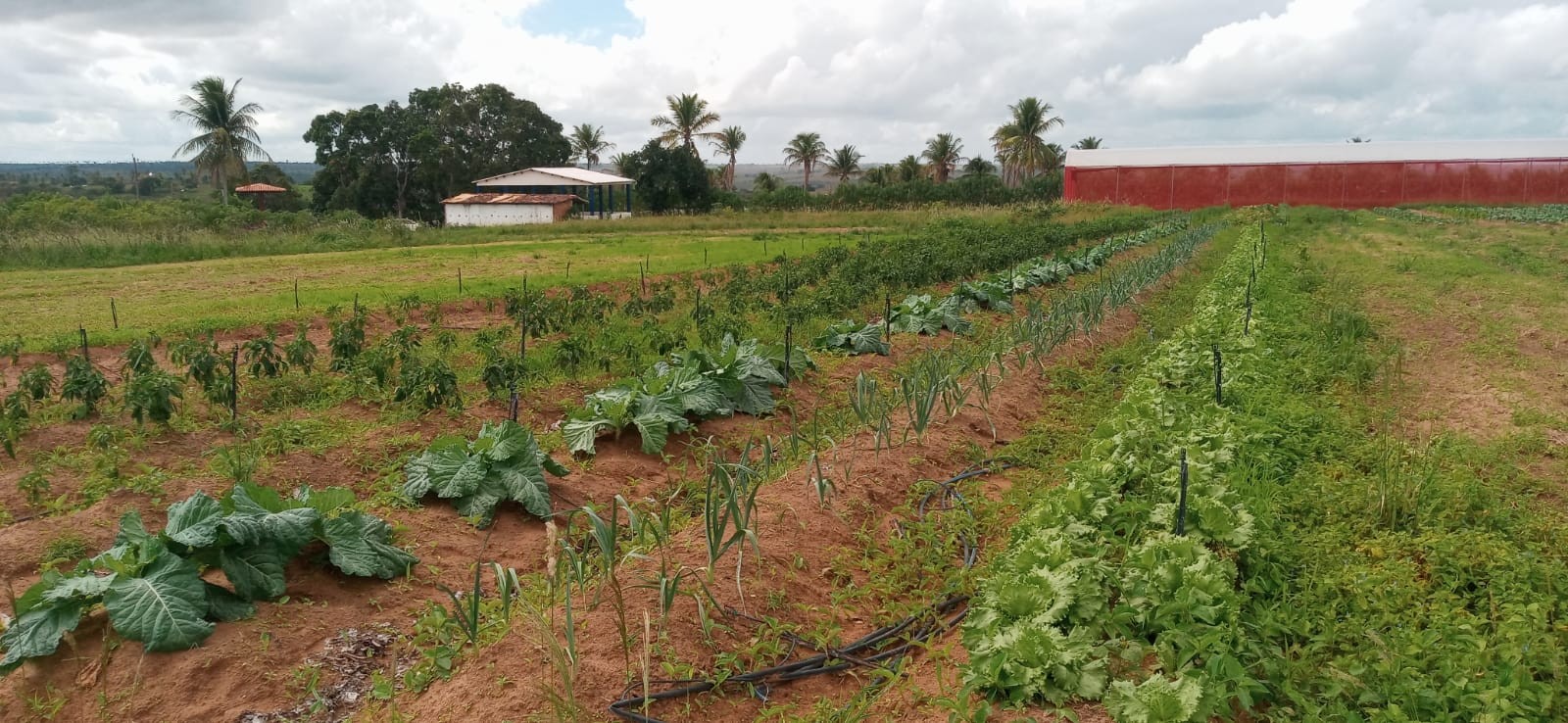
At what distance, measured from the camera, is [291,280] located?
17375 mm

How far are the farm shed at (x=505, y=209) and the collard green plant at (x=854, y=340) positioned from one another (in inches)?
1276

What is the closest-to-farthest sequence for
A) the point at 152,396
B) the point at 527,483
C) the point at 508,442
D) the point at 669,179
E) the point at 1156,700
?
the point at 1156,700 < the point at 527,483 < the point at 508,442 < the point at 152,396 < the point at 669,179

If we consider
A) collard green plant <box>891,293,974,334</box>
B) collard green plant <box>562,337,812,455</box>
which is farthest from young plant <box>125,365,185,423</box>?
collard green plant <box>891,293,974,334</box>

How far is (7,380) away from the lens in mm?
8766

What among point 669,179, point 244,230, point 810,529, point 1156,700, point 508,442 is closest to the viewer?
point 1156,700

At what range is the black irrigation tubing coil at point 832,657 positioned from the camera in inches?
132

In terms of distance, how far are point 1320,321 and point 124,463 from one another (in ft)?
37.2

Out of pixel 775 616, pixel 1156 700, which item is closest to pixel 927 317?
pixel 775 616

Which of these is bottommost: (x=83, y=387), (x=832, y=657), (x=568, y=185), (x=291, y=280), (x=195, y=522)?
(x=832, y=657)

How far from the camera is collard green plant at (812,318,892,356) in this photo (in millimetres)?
9383

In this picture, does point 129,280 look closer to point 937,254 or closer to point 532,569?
point 937,254

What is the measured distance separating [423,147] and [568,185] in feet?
24.8

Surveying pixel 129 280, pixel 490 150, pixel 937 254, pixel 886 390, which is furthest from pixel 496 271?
pixel 490 150

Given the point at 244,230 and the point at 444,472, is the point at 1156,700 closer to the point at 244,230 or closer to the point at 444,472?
the point at 444,472
